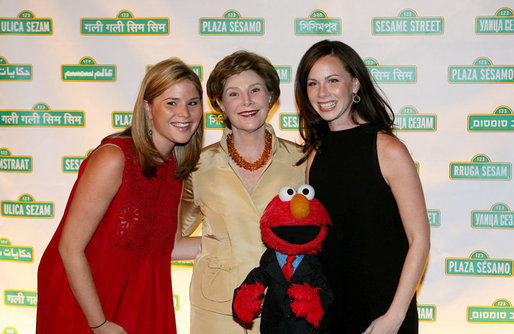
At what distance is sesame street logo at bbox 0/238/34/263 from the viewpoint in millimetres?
2863

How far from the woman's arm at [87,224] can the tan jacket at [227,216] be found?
46 centimetres

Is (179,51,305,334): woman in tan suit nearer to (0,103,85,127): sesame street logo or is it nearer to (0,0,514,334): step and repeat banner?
(0,0,514,334): step and repeat banner

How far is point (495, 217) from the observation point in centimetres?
261

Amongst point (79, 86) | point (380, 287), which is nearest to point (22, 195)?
point (79, 86)

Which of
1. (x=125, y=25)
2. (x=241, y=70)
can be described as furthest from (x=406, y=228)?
(x=125, y=25)

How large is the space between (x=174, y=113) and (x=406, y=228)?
99 centimetres

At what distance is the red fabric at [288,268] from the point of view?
4.91ft

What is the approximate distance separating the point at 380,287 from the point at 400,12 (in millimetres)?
1792

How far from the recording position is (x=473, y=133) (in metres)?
2.58

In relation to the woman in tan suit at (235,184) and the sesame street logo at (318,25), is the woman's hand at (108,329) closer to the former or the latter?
the woman in tan suit at (235,184)

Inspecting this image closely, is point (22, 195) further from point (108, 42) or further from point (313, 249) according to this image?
point (313, 249)

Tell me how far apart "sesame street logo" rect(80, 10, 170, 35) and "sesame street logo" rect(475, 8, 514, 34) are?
77.7 inches

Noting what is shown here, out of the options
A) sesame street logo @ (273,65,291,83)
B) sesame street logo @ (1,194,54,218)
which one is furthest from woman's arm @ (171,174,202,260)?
sesame street logo @ (1,194,54,218)

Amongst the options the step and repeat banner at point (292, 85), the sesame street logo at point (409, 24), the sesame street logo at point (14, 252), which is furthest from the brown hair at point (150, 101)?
the sesame street logo at point (14, 252)
